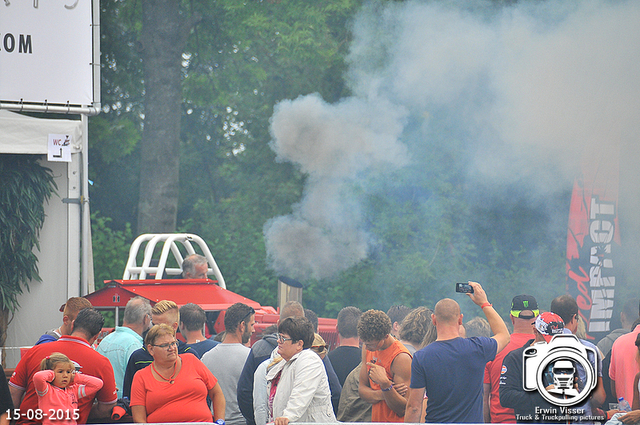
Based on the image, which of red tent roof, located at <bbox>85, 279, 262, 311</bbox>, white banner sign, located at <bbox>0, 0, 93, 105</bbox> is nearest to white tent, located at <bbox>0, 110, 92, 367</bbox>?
red tent roof, located at <bbox>85, 279, 262, 311</bbox>

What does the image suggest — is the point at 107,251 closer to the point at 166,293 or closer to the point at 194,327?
the point at 166,293

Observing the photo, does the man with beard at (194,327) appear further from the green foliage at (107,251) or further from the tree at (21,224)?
the green foliage at (107,251)

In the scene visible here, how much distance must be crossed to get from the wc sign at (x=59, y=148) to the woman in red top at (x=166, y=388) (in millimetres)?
2719

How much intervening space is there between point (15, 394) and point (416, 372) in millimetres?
1926

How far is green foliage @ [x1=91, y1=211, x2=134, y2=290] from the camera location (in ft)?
41.2

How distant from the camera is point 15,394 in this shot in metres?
3.37

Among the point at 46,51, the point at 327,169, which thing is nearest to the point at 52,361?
the point at 46,51

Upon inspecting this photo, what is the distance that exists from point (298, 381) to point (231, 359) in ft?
2.83

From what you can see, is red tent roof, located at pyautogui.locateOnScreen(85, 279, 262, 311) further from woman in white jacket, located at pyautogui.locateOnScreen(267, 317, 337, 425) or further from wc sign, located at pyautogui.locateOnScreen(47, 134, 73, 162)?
woman in white jacket, located at pyautogui.locateOnScreen(267, 317, 337, 425)

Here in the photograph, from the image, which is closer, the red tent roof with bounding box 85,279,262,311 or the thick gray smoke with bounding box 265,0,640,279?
the red tent roof with bounding box 85,279,262,311

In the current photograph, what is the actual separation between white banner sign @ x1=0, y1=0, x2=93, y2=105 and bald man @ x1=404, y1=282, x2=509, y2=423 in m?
3.74

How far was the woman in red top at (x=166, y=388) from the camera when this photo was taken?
3275 mm

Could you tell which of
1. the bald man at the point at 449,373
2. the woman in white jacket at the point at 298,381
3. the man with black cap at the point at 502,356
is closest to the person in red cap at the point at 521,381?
the bald man at the point at 449,373

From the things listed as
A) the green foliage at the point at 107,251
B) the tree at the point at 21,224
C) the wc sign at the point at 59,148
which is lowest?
the green foliage at the point at 107,251
